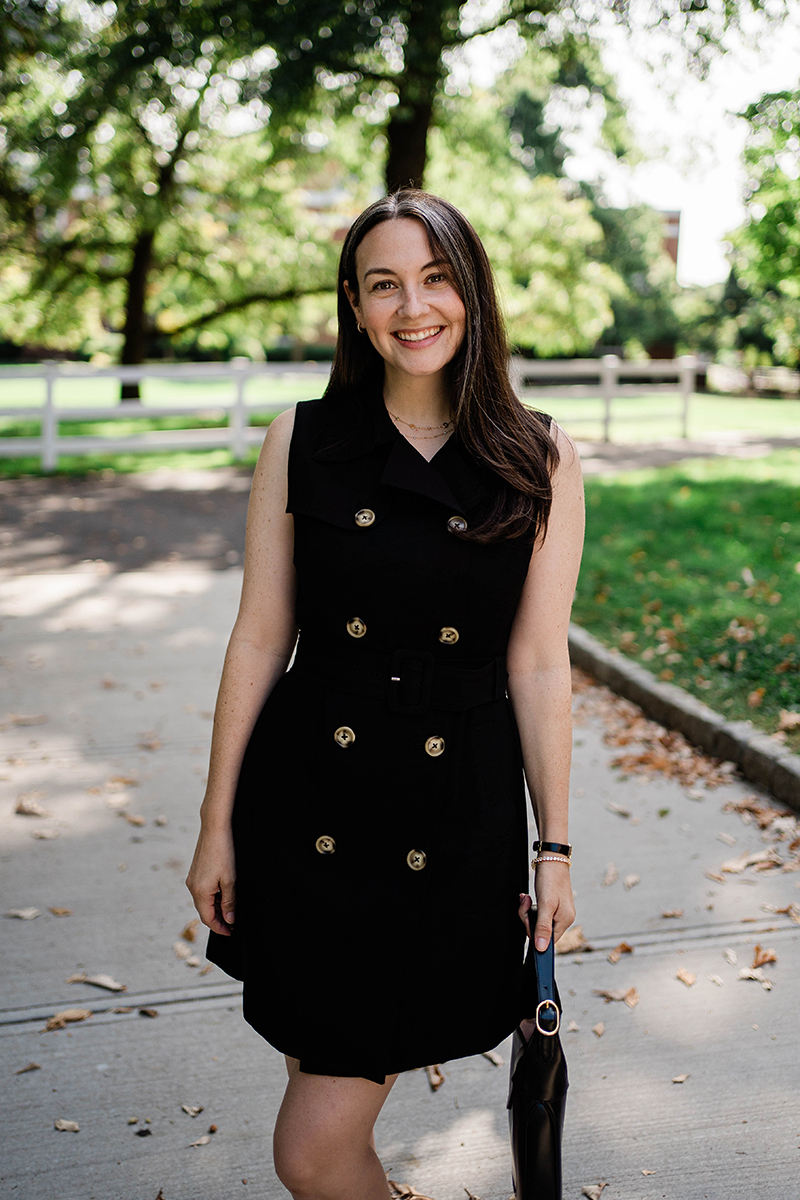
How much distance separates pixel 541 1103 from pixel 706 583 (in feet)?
20.5

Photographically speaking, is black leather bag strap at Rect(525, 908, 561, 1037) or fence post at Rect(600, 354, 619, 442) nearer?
black leather bag strap at Rect(525, 908, 561, 1037)

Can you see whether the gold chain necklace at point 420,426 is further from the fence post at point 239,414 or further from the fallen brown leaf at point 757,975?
the fence post at point 239,414

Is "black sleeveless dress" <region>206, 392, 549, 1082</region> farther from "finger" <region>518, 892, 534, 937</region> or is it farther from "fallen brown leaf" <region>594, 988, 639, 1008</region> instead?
"fallen brown leaf" <region>594, 988, 639, 1008</region>

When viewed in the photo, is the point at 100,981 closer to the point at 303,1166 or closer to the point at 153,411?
the point at 303,1166

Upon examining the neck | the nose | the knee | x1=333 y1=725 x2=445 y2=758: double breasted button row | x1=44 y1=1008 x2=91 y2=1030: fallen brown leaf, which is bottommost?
x1=44 y1=1008 x2=91 y2=1030: fallen brown leaf

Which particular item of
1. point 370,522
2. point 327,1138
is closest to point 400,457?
point 370,522

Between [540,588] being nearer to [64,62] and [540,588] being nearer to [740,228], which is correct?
[740,228]

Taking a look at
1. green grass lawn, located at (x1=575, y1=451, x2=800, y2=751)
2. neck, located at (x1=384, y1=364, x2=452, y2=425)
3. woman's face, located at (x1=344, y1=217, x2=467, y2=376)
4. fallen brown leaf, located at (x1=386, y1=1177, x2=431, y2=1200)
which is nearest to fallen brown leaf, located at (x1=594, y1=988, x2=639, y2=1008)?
fallen brown leaf, located at (x1=386, y1=1177, x2=431, y2=1200)

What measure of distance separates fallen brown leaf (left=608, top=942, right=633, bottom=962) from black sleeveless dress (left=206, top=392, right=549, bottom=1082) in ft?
5.28

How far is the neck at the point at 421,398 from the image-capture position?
2.24 m

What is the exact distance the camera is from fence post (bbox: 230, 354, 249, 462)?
15.5 meters

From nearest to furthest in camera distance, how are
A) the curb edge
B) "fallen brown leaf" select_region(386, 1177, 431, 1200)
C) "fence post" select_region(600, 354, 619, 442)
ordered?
1. "fallen brown leaf" select_region(386, 1177, 431, 1200)
2. the curb edge
3. "fence post" select_region(600, 354, 619, 442)

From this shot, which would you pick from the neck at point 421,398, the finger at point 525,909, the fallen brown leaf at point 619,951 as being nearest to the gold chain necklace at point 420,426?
the neck at point 421,398

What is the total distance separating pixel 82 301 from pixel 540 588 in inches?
850
